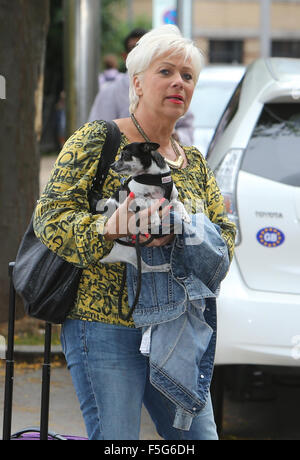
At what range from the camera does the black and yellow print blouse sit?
2.43m

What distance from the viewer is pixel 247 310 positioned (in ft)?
13.4

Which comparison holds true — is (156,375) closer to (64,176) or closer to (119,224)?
(119,224)

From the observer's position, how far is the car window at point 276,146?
425cm

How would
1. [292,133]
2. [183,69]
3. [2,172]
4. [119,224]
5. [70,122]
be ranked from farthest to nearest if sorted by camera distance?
[70,122], [2,172], [292,133], [183,69], [119,224]

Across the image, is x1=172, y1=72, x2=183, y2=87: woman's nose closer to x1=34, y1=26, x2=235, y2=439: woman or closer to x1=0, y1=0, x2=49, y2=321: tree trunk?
x1=34, y1=26, x2=235, y2=439: woman

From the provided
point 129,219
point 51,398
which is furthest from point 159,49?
point 51,398

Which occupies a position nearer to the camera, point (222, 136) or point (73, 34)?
point (222, 136)

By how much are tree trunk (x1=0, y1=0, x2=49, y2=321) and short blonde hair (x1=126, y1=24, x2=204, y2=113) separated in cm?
358

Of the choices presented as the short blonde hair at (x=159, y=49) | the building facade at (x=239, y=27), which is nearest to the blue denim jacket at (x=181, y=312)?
the short blonde hair at (x=159, y=49)

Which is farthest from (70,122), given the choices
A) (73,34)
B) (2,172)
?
(2,172)

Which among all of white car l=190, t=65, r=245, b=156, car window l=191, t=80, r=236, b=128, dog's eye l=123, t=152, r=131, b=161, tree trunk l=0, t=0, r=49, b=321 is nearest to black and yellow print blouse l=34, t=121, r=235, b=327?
dog's eye l=123, t=152, r=131, b=161

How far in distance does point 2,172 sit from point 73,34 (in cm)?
345

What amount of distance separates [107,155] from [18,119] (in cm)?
384
